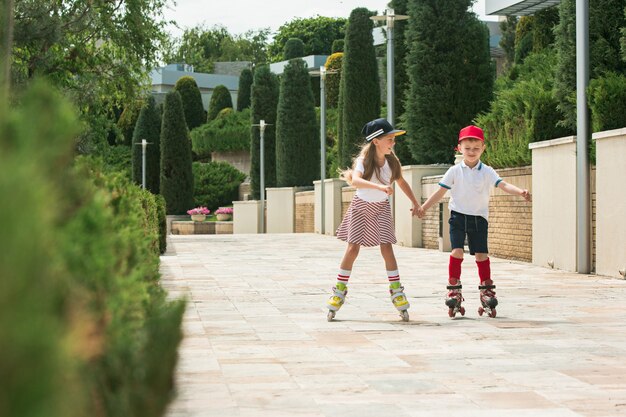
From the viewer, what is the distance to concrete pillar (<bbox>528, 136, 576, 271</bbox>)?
46.1 ft

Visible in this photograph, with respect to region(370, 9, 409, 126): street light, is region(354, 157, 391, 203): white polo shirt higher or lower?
lower

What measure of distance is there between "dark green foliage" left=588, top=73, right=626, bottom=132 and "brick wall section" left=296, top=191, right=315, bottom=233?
2474cm

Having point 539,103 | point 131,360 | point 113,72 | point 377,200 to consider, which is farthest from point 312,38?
point 131,360

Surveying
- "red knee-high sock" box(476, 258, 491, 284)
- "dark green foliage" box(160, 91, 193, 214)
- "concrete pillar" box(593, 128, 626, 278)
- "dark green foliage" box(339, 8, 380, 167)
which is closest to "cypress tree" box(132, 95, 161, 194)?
"dark green foliage" box(160, 91, 193, 214)

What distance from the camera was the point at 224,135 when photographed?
63.8m

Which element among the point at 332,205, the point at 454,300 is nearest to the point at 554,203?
the point at 454,300

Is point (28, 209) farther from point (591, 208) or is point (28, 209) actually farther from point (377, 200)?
point (591, 208)

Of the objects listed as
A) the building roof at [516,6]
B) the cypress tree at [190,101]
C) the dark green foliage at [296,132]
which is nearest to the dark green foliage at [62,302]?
the building roof at [516,6]

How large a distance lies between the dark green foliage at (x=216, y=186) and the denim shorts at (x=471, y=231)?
51381 millimetres

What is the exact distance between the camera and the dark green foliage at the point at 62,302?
0.93 metres

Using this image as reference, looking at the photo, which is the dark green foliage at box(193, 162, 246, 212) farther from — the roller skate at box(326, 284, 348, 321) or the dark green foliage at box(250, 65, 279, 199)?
the roller skate at box(326, 284, 348, 321)

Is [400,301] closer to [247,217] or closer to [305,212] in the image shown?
[305,212]

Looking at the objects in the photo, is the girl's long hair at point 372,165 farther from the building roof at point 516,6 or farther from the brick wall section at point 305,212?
the brick wall section at point 305,212

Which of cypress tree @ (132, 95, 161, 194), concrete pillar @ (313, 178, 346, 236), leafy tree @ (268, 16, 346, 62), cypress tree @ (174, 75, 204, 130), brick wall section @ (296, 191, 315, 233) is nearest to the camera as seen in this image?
concrete pillar @ (313, 178, 346, 236)
